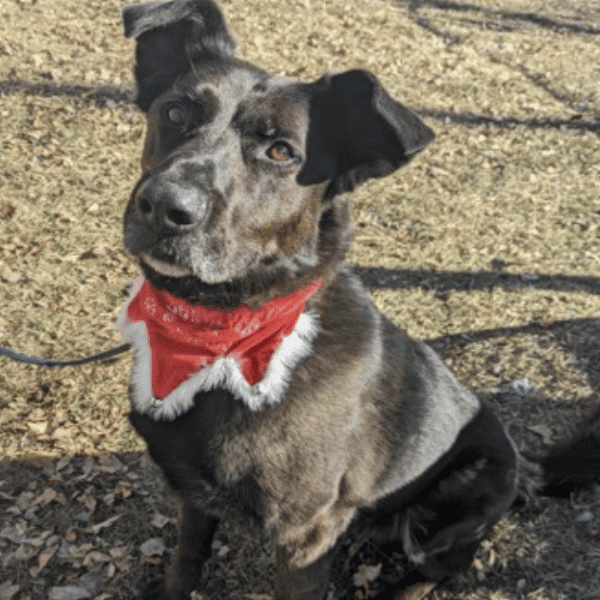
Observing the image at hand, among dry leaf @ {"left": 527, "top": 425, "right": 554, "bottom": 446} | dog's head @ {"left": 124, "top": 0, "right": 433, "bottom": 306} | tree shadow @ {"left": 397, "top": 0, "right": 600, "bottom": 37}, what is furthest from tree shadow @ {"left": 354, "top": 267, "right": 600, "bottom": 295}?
tree shadow @ {"left": 397, "top": 0, "right": 600, "bottom": 37}

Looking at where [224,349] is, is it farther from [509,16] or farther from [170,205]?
[509,16]

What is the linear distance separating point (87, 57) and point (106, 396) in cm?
569

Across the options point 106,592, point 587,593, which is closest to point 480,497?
point 587,593

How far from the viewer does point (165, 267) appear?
284cm

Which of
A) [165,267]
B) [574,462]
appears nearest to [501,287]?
[574,462]

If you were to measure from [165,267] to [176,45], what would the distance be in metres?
1.20

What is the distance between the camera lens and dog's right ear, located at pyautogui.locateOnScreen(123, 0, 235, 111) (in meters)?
3.22

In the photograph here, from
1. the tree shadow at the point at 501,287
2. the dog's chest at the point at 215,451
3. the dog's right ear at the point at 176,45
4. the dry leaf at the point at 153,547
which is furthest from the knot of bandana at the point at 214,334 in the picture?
the tree shadow at the point at 501,287

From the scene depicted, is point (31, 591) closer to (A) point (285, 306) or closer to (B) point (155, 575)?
(B) point (155, 575)

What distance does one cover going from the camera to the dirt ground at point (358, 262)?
167 inches

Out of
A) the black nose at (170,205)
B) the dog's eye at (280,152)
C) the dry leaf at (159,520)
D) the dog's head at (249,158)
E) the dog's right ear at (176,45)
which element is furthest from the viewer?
the dry leaf at (159,520)

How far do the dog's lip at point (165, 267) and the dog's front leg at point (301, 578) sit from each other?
1461 mm

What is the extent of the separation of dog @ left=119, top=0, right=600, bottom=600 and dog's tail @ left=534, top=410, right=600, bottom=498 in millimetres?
966

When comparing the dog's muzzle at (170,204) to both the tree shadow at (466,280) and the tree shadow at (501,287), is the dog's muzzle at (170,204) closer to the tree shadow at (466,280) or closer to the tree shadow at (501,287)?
the tree shadow at (501,287)
